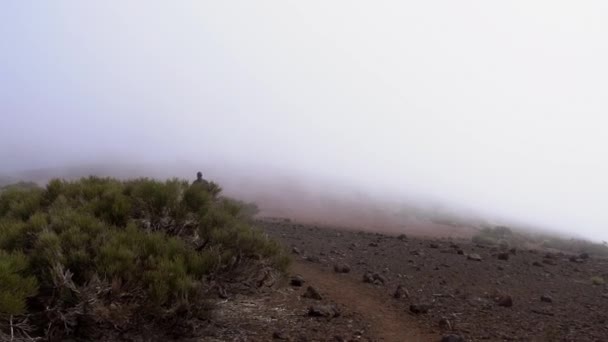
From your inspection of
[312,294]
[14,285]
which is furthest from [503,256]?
[14,285]

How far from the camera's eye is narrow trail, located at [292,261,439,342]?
797 centimetres

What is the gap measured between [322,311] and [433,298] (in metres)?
2.93

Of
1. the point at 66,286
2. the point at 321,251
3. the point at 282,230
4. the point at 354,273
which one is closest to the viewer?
the point at 66,286

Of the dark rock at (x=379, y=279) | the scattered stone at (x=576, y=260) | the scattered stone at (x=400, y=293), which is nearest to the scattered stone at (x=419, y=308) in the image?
the scattered stone at (x=400, y=293)

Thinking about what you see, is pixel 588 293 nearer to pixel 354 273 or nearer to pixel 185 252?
pixel 354 273

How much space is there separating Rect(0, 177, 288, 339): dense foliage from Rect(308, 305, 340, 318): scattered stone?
865 mm

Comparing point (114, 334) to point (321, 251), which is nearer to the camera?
point (114, 334)

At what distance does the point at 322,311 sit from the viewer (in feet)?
27.0

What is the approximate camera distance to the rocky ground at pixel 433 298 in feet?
26.0

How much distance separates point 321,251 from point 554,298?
6.58 metres

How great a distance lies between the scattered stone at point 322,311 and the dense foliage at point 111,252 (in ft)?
2.84

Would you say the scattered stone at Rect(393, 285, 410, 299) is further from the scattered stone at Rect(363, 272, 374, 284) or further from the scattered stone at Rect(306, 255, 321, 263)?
the scattered stone at Rect(306, 255, 321, 263)

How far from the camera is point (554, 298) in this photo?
422 inches

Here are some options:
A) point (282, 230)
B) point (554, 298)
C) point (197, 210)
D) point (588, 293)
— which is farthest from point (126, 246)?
point (282, 230)
